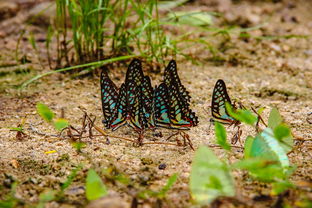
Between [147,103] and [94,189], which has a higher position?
[147,103]

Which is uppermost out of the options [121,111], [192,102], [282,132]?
[282,132]

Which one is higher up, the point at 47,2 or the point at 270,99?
the point at 47,2

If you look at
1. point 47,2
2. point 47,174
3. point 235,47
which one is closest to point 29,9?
point 47,2

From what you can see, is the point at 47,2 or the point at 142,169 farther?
the point at 47,2

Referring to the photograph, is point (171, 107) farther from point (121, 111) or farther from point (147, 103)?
point (121, 111)

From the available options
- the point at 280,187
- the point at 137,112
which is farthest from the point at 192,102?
the point at 280,187

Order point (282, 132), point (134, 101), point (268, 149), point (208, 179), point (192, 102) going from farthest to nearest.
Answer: point (192, 102) < point (134, 101) < point (268, 149) < point (282, 132) < point (208, 179)

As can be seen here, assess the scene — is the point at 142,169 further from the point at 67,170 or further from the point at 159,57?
the point at 159,57
